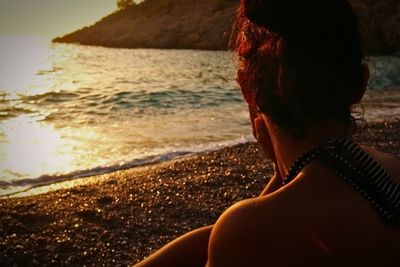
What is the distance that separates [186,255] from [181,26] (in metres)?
61.7

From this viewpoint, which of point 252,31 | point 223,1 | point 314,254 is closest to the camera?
point 314,254

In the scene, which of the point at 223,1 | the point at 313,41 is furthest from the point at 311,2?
the point at 223,1

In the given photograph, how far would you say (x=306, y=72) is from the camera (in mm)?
1224

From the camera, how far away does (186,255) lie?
6.20 feet

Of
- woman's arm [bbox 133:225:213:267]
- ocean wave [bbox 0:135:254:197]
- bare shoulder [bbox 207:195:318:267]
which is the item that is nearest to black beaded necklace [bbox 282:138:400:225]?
bare shoulder [bbox 207:195:318:267]

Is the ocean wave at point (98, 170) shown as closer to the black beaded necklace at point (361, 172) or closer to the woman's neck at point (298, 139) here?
the woman's neck at point (298, 139)

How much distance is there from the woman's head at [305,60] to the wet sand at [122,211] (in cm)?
246

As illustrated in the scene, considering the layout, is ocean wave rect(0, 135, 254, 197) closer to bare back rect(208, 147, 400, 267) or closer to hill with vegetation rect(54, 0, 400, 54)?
bare back rect(208, 147, 400, 267)

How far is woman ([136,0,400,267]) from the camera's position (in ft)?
3.65

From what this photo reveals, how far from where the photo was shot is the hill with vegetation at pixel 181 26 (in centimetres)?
3791

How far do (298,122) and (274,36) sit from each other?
9.4 inches

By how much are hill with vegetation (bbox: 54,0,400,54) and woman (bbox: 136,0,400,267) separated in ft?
123

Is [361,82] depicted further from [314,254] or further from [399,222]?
[314,254]

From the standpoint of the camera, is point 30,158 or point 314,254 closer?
point 314,254
